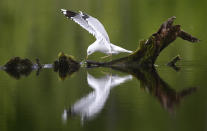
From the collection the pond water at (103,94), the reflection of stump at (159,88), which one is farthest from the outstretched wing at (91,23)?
the reflection of stump at (159,88)

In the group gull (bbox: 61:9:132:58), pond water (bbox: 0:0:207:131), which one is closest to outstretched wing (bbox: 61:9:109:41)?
gull (bbox: 61:9:132:58)

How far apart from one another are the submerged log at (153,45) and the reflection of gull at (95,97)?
1.16 metres

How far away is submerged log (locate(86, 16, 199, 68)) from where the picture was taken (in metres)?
14.3

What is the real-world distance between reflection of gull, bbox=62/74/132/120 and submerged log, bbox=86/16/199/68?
3.81ft

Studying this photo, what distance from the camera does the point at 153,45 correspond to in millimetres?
14695

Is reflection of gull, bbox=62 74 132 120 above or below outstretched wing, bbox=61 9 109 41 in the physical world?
below

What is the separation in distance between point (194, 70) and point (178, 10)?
Answer: 21.5 m

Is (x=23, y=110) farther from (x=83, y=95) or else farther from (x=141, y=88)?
(x=141, y=88)

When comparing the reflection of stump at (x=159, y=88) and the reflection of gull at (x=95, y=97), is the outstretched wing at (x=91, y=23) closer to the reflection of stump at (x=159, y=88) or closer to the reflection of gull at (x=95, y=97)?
the reflection of stump at (x=159, y=88)

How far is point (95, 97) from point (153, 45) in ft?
11.9

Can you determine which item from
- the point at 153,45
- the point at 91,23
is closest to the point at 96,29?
the point at 91,23

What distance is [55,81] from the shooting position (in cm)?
1388

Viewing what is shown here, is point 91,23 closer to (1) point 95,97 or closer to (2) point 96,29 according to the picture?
(2) point 96,29

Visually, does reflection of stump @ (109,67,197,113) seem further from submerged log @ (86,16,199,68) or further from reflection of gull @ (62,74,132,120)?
reflection of gull @ (62,74,132,120)
